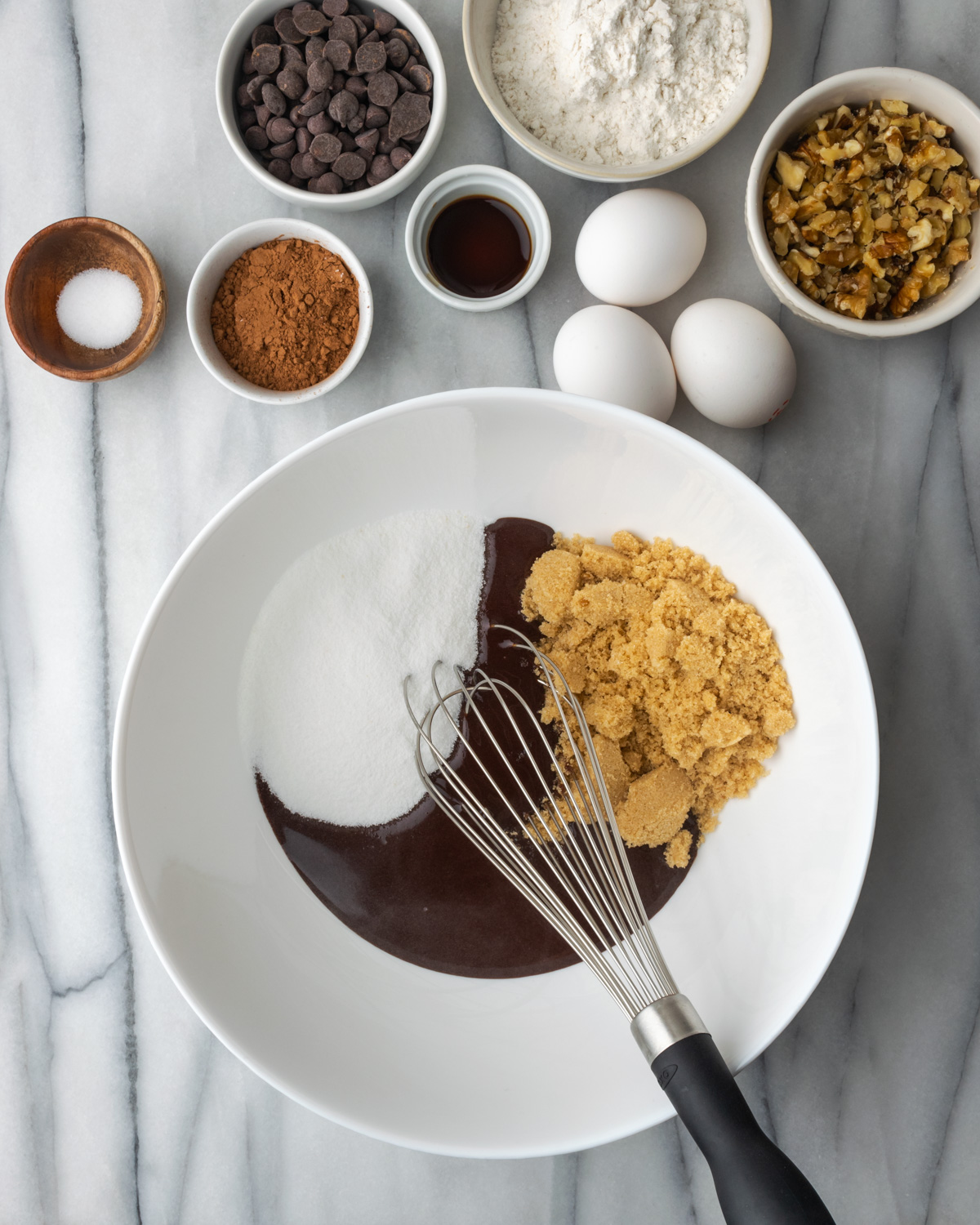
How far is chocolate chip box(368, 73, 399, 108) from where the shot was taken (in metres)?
0.79

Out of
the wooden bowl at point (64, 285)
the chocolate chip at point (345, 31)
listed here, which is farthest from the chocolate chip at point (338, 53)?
the wooden bowl at point (64, 285)

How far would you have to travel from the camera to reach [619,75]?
2.44ft

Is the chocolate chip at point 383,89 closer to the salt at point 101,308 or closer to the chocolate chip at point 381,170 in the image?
the chocolate chip at point 381,170

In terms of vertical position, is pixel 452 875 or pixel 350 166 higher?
pixel 350 166

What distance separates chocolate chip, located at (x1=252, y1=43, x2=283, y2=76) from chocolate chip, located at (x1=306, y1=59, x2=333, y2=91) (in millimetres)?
40

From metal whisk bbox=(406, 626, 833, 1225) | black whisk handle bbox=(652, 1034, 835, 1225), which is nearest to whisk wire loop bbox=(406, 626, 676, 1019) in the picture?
metal whisk bbox=(406, 626, 833, 1225)

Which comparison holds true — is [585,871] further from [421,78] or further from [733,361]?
[421,78]

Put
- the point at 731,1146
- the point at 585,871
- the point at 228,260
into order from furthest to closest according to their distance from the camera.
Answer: the point at 228,260
the point at 585,871
the point at 731,1146

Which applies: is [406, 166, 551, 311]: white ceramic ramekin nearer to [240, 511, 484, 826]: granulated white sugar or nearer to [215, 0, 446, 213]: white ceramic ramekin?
[215, 0, 446, 213]: white ceramic ramekin

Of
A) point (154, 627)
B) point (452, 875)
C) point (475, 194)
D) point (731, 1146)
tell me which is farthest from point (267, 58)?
point (731, 1146)

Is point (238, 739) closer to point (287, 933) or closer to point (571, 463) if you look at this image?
point (287, 933)

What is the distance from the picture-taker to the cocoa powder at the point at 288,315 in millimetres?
805

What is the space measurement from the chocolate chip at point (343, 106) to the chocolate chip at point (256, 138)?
0.24 ft

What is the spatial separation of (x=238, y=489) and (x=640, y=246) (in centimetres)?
47
